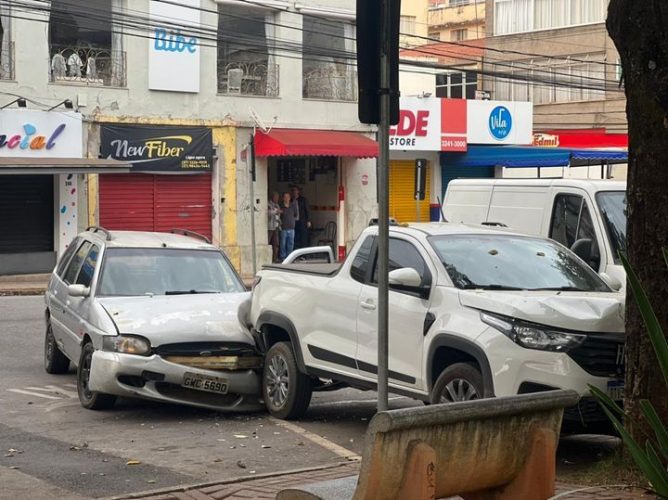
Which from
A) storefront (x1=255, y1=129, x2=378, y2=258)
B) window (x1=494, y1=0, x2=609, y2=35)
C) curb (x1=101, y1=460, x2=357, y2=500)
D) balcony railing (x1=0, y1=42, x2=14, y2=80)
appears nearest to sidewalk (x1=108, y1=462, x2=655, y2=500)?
curb (x1=101, y1=460, x2=357, y2=500)

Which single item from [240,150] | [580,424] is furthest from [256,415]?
[240,150]

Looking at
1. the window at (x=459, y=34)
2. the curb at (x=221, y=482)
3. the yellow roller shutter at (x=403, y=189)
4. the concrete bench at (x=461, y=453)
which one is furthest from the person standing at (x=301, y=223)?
the window at (x=459, y=34)

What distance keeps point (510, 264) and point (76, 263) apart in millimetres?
5362

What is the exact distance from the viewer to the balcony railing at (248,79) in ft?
104

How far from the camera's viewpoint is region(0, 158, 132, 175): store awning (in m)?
26.4

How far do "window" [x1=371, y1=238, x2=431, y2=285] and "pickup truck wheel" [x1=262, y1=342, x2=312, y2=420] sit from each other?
1.21 meters

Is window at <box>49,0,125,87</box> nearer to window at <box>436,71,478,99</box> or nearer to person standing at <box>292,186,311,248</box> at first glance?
person standing at <box>292,186,311,248</box>

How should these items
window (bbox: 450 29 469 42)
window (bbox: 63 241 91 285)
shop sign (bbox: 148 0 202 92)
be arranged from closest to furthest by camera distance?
1. window (bbox: 63 241 91 285)
2. shop sign (bbox: 148 0 202 92)
3. window (bbox: 450 29 469 42)

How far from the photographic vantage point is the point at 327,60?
33.8 meters

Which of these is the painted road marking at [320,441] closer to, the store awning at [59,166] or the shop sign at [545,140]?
the store awning at [59,166]

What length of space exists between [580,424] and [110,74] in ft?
74.5

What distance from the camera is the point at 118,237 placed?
42.3 ft

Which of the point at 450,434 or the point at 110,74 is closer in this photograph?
the point at 450,434

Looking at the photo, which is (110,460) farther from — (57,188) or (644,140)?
(57,188)
